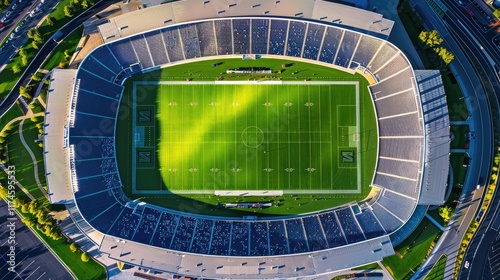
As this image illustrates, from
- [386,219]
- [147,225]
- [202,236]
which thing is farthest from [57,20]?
[386,219]

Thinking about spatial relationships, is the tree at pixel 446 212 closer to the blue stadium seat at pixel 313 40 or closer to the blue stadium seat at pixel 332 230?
the blue stadium seat at pixel 332 230

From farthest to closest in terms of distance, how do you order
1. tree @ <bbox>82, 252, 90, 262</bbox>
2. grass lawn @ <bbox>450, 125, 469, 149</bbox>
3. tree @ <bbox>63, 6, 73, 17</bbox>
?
grass lawn @ <bbox>450, 125, 469, 149</bbox>
tree @ <bbox>63, 6, 73, 17</bbox>
tree @ <bbox>82, 252, 90, 262</bbox>

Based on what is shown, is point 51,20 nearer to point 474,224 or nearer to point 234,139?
point 234,139

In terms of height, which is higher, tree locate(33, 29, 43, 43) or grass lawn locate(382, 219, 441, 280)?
tree locate(33, 29, 43, 43)

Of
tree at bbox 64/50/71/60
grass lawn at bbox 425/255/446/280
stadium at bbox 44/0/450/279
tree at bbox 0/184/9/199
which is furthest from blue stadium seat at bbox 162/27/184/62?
grass lawn at bbox 425/255/446/280

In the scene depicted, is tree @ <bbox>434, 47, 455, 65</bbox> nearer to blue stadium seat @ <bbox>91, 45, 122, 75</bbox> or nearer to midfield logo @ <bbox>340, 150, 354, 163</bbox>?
midfield logo @ <bbox>340, 150, 354, 163</bbox>
